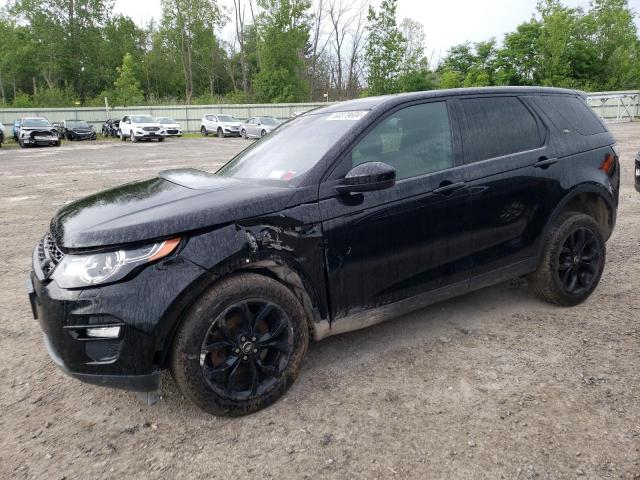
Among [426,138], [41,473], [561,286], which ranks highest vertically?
[426,138]

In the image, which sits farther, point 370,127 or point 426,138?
point 426,138

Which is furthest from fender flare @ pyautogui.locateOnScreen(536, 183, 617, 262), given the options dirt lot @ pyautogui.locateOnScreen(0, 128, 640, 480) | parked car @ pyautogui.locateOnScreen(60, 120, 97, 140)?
parked car @ pyautogui.locateOnScreen(60, 120, 97, 140)

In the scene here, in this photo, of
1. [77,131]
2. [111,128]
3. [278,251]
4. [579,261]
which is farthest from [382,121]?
[111,128]

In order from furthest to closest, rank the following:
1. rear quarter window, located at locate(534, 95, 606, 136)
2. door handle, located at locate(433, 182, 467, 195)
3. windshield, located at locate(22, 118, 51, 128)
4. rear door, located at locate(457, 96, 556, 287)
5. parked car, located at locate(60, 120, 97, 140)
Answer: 1. parked car, located at locate(60, 120, 97, 140)
2. windshield, located at locate(22, 118, 51, 128)
3. rear quarter window, located at locate(534, 95, 606, 136)
4. rear door, located at locate(457, 96, 556, 287)
5. door handle, located at locate(433, 182, 467, 195)

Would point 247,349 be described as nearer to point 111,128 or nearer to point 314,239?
point 314,239

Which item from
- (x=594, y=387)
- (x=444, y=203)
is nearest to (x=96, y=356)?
(x=444, y=203)

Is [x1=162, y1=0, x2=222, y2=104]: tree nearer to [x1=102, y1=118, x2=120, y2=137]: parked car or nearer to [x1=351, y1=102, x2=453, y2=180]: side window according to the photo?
[x1=102, y1=118, x2=120, y2=137]: parked car

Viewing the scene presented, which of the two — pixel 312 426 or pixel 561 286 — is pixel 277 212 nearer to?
pixel 312 426

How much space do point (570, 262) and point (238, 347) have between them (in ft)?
9.02

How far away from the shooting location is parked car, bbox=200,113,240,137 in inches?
1361

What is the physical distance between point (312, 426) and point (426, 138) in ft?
6.37

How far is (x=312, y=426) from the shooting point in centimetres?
252

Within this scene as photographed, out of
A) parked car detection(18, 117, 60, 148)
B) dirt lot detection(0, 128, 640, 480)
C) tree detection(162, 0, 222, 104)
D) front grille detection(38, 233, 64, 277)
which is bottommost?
dirt lot detection(0, 128, 640, 480)

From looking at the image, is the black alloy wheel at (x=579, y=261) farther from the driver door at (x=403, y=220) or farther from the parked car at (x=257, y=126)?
the parked car at (x=257, y=126)
